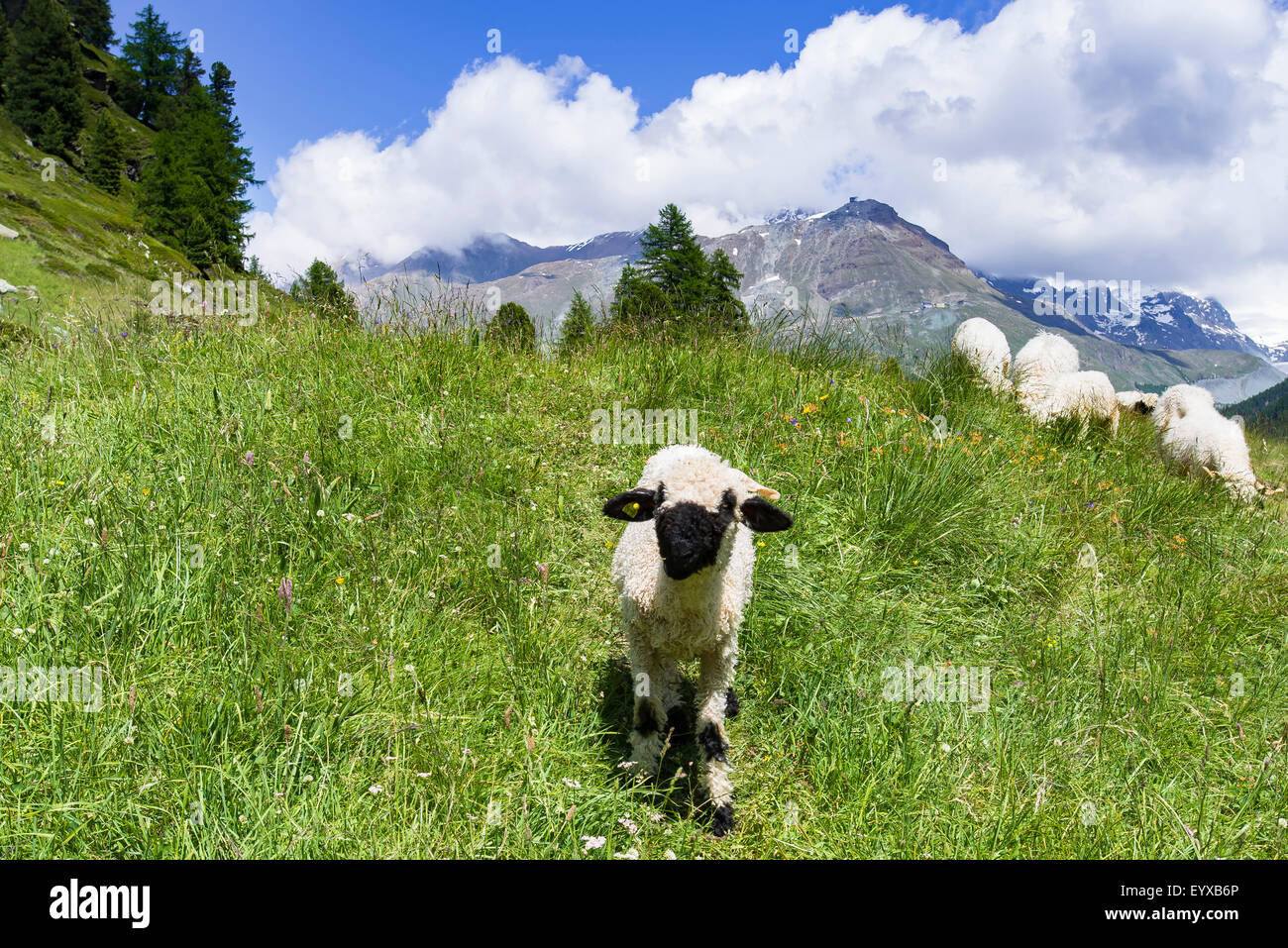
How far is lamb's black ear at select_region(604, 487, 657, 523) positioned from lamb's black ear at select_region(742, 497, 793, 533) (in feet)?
1.73

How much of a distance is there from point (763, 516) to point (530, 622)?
66.5 inches

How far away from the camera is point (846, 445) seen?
6.49m

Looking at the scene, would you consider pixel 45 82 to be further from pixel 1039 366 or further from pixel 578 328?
pixel 1039 366

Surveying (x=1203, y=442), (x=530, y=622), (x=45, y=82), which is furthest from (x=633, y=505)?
(x=45, y=82)

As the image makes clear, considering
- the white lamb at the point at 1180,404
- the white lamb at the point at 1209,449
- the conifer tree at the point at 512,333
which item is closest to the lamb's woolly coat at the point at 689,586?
the conifer tree at the point at 512,333

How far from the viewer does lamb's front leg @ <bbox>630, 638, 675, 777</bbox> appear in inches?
148

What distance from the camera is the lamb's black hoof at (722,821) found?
354 cm

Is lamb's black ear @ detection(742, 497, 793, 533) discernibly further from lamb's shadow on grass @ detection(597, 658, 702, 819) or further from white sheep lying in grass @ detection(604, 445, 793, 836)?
lamb's shadow on grass @ detection(597, 658, 702, 819)

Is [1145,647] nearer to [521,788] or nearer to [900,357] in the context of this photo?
[521,788]

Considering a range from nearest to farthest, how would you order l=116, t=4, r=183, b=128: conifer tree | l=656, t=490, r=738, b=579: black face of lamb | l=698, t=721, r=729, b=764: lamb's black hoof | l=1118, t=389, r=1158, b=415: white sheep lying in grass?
l=656, t=490, r=738, b=579: black face of lamb
l=698, t=721, r=729, b=764: lamb's black hoof
l=1118, t=389, r=1158, b=415: white sheep lying in grass
l=116, t=4, r=183, b=128: conifer tree

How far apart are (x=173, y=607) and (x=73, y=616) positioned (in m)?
0.40

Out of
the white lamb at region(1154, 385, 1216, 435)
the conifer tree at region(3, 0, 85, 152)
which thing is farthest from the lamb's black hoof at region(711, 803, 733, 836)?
the conifer tree at region(3, 0, 85, 152)

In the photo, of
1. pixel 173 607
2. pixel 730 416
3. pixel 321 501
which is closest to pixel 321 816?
pixel 173 607

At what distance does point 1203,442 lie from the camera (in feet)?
32.9
